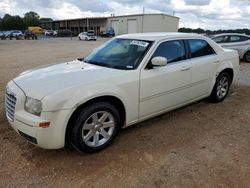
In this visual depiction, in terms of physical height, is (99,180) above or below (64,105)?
below

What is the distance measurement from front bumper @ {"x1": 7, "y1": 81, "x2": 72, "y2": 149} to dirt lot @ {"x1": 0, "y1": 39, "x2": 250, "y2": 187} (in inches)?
14.5

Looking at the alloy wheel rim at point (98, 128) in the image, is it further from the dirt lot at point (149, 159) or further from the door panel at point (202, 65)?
the door panel at point (202, 65)

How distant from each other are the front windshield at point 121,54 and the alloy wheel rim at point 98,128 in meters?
0.83

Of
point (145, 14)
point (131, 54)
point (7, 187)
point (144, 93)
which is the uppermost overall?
point (145, 14)

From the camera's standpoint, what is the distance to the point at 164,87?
4270 mm

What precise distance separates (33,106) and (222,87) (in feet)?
13.9

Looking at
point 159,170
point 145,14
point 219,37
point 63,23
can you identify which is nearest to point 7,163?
point 159,170

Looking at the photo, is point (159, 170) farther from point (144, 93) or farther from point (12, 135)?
point (12, 135)

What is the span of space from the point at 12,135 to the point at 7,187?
132 cm

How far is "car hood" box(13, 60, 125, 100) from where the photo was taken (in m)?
3.27

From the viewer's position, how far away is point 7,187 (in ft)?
9.65

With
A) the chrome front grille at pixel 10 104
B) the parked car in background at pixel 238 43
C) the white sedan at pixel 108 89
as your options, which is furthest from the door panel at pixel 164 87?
the parked car in background at pixel 238 43

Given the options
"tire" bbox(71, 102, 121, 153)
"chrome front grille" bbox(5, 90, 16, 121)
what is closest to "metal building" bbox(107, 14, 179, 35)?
"tire" bbox(71, 102, 121, 153)

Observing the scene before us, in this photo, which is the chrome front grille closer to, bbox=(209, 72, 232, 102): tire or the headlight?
the headlight
